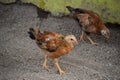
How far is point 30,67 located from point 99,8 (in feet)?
8.78

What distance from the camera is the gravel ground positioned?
713 centimetres

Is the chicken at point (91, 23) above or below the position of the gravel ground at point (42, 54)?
above

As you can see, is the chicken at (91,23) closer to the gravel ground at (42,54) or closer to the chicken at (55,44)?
the gravel ground at (42,54)

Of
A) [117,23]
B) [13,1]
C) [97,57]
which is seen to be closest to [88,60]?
[97,57]

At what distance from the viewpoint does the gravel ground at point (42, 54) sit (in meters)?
7.13

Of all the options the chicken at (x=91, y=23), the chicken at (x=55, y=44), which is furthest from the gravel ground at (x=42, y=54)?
the chicken at (x=55, y=44)

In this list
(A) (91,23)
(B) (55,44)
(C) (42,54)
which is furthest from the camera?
(A) (91,23)

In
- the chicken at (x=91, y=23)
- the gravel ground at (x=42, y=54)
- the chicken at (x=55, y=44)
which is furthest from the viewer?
the chicken at (x=91, y=23)

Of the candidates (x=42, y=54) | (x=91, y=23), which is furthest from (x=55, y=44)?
(x=91, y=23)

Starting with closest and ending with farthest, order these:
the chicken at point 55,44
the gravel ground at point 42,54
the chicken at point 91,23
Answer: the chicken at point 55,44 → the gravel ground at point 42,54 → the chicken at point 91,23

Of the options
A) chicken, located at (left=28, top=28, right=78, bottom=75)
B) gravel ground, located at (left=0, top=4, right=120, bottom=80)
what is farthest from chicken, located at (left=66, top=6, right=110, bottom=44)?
chicken, located at (left=28, top=28, right=78, bottom=75)

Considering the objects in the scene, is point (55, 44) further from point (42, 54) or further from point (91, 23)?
point (91, 23)

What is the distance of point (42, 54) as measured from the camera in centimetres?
783

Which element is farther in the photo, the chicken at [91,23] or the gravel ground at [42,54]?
the chicken at [91,23]
